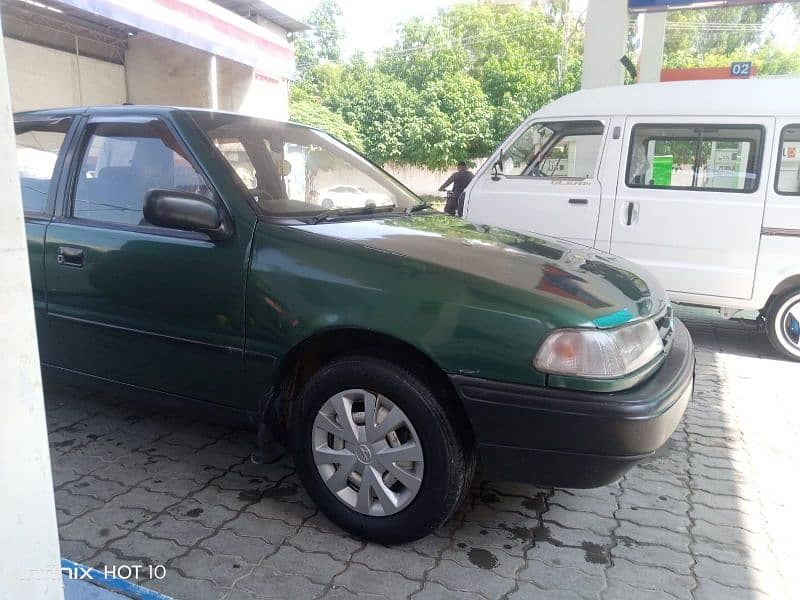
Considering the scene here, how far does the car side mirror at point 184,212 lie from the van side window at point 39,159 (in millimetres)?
989

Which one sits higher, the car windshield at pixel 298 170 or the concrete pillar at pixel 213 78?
the concrete pillar at pixel 213 78

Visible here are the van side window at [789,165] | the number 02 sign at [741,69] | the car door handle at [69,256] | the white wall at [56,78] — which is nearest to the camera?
the car door handle at [69,256]

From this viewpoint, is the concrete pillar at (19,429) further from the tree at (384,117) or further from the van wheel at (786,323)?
the tree at (384,117)

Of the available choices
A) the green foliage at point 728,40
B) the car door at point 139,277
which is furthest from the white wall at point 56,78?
the green foliage at point 728,40

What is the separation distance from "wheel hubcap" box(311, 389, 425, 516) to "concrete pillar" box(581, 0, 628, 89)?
24.4ft

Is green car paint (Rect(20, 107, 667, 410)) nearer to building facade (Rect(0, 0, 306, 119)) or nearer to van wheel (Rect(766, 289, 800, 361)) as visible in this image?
van wheel (Rect(766, 289, 800, 361))

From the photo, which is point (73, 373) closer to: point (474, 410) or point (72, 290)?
point (72, 290)

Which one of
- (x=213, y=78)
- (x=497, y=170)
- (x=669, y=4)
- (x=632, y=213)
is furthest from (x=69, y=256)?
→ (x=213, y=78)

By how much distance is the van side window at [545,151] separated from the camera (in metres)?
5.70

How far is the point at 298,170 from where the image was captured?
3.29 meters

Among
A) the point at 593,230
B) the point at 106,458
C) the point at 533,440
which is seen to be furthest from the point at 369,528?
the point at 593,230

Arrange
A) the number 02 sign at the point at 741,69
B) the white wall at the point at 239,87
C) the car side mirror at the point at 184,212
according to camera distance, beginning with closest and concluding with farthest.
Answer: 1. the car side mirror at the point at 184,212
2. the number 02 sign at the point at 741,69
3. the white wall at the point at 239,87

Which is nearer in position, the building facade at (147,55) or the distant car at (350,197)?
the distant car at (350,197)

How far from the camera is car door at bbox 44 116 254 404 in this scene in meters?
2.65
